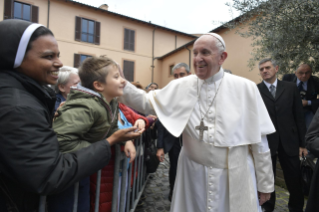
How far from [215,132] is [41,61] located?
54.6 inches

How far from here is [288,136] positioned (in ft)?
10.1

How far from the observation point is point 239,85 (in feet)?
6.50

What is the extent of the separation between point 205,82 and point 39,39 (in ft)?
4.60

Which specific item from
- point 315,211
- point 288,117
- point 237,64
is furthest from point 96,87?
point 237,64

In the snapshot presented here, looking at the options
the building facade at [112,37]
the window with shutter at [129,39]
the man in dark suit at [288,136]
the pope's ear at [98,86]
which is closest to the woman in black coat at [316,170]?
the man in dark suit at [288,136]

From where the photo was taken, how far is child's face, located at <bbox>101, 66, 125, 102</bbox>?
69.1 inches

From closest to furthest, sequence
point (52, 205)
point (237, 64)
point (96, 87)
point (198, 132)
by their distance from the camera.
→ point (52, 205) < point (96, 87) < point (198, 132) < point (237, 64)

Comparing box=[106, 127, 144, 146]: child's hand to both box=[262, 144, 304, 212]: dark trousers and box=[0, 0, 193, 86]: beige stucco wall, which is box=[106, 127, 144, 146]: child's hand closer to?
box=[262, 144, 304, 212]: dark trousers

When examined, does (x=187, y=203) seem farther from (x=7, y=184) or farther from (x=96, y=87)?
(x=7, y=184)

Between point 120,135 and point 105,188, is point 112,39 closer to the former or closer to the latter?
point 105,188

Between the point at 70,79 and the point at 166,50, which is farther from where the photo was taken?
the point at 166,50

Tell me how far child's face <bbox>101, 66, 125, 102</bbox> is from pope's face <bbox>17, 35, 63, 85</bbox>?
56 cm

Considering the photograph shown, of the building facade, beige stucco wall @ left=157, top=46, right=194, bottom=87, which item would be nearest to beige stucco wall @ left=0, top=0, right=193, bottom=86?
the building facade

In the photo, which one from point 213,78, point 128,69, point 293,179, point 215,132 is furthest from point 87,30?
point 215,132
